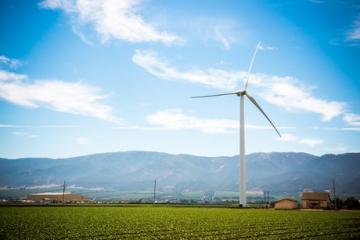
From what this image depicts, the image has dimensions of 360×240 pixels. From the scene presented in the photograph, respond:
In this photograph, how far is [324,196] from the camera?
119625 millimetres

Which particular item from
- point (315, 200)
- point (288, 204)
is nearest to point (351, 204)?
point (315, 200)

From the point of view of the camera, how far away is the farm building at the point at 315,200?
386ft

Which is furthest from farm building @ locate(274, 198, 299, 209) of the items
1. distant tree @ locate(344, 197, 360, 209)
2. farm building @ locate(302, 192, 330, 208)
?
distant tree @ locate(344, 197, 360, 209)

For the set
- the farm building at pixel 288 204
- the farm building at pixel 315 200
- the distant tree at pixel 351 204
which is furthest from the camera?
the farm building at pixel 315 200

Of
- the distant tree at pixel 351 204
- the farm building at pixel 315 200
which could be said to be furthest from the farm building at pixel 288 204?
the distant tree at pixel 351 204

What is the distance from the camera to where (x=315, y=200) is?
11950 centimetres

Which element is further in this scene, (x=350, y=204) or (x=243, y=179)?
(x=350, y=204)

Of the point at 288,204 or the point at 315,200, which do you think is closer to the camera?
the point at 288,204

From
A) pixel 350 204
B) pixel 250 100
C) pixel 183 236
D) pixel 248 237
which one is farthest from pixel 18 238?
pixel 350 204

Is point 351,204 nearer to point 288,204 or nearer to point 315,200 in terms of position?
point 315,200

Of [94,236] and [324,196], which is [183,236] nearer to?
[94,236]

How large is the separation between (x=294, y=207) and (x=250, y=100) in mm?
41178

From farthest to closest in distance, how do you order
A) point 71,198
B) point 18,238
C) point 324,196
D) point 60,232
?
point 71,198 < point 324,196 < point 60,232 < point 18,238

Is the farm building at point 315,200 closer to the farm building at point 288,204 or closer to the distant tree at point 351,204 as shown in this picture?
the distant tree at point 351,204
